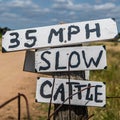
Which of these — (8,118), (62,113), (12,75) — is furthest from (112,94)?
(12,75)

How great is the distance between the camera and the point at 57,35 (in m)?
4.47

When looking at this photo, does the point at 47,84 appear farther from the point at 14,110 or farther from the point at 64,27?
the point at 14,110

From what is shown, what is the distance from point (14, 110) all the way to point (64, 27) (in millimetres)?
5367

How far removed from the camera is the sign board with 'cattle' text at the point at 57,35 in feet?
14.5

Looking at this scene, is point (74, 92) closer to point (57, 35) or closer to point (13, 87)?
point (57, 35)

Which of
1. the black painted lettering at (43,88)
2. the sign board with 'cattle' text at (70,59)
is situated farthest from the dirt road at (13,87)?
the sign board with 'cattle' text at (70,59)

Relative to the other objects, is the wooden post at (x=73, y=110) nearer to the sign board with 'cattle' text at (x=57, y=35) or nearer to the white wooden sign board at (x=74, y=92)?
the white wooden sign board at (x=74, y=92)

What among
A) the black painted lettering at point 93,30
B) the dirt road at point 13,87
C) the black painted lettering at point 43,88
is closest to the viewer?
the black painted lettering at point 93,30

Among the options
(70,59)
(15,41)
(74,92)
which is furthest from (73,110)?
(15,41)

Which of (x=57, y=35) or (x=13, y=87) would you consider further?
(x=13, y=87)

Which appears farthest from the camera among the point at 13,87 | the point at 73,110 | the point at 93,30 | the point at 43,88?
the point at 13,87

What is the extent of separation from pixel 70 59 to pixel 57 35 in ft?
0.76

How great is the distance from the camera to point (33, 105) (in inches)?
395

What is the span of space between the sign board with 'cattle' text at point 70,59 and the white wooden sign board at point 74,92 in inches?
5.6
